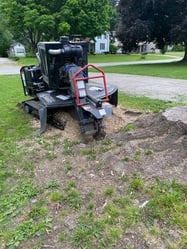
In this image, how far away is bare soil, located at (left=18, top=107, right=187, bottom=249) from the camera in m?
2.14

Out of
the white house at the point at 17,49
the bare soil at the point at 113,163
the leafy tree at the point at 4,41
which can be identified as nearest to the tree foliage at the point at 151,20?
the bare soil at the point at 113,163

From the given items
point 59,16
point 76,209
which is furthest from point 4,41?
point 76,209

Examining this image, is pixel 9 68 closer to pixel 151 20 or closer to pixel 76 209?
pixel 151 20

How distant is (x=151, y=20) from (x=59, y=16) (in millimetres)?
8066

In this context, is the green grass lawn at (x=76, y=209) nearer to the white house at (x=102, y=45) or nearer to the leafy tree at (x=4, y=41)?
the leafy tree at (x=4, y=41)

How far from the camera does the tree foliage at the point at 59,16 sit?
70.8 ft

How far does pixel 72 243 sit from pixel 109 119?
280 cm

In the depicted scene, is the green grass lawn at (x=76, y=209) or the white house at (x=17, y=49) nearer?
the green grass lawn at (x=76, y=209)

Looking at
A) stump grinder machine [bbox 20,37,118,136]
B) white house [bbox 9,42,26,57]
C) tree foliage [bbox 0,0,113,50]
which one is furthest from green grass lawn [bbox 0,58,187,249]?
white house [bbox 9,42,26,57]

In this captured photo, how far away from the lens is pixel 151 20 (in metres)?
17.3

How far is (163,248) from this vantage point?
191 centimetres

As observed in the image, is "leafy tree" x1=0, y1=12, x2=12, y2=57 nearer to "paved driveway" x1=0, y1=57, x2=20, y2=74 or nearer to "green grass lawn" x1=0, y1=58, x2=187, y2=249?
"paved driveway" x1=0, y1=57, x2=20, y2=74

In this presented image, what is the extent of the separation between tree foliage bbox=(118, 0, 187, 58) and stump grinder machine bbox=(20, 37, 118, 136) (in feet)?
41.6

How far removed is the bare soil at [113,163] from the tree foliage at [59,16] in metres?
19.0
